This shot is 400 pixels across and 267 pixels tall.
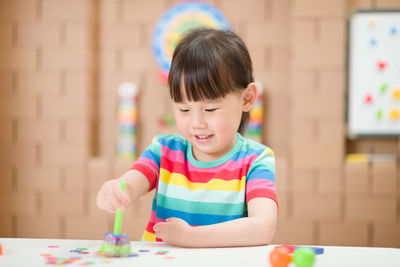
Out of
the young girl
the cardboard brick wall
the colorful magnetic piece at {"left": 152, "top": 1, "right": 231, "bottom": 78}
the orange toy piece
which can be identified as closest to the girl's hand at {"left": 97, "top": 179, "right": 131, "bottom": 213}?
the young girl

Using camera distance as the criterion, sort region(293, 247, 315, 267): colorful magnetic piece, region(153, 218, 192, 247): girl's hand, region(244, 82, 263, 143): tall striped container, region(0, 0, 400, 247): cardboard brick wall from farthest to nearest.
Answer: region(244, 82, 263, 143): tall striped container < region(0, 0, 400, 247): cardboard brick wall < region(153, 218, 192, 247): girl's hand < region(293, 247, 315, 267): colorful magnetic piece

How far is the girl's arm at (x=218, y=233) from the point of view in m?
0.77

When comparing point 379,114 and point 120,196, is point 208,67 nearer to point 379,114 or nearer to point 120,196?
point 120,196

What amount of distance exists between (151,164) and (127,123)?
180 cm

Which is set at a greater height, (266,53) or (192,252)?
(266,53)

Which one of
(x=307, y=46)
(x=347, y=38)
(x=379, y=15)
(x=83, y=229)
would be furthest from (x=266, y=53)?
(x=83, y=229)

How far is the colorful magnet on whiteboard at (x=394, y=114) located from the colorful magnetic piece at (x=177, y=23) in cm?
106

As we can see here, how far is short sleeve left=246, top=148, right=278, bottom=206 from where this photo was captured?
939 mm

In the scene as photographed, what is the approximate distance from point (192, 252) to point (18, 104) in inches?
96.8

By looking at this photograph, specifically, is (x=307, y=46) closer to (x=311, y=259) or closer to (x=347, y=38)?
(x=347, y=38)

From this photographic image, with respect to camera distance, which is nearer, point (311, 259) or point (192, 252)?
point (311, 259)

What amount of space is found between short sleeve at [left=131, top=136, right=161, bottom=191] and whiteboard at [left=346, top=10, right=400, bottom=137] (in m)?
1.84

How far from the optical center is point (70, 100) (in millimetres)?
2834

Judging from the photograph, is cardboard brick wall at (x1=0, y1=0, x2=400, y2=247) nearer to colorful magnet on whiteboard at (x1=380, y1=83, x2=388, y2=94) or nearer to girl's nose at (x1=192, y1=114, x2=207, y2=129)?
colorful magnet on whiteboard at (x1=380, y1=83, x2=388, y2=94)
